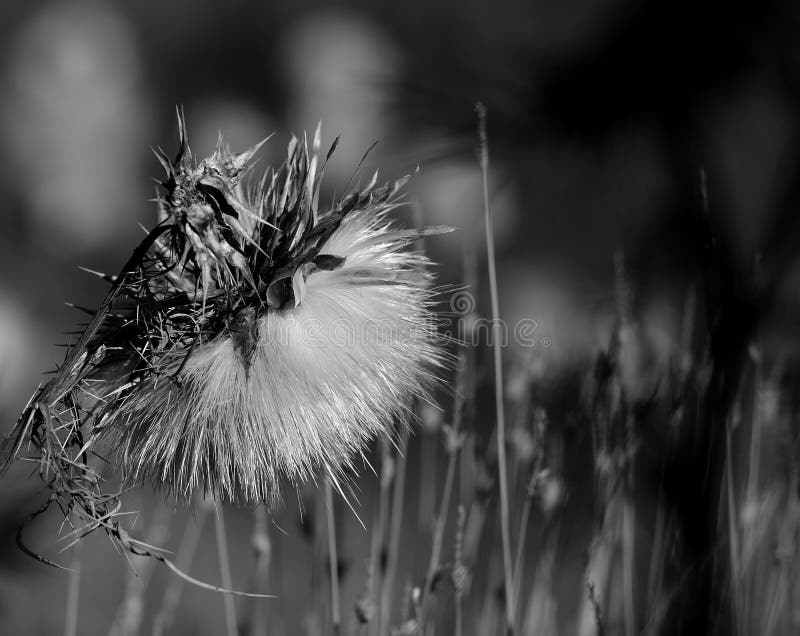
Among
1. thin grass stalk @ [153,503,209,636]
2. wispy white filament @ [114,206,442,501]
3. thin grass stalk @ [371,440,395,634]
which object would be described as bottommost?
thin grass stalk @ [153,503,209,636]

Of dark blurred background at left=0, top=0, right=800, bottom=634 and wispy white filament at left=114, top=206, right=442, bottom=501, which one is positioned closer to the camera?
wispy white filament at left=114, top=206, right=442, bottom=501

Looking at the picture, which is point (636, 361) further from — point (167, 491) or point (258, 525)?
point (167, 491)

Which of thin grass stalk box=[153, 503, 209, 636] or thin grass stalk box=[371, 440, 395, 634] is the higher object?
thin grass stalk box=[371, 440, 395, 634]

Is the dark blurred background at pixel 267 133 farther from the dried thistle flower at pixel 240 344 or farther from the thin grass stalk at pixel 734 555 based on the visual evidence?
the dried thistle flower at pixel 240 344

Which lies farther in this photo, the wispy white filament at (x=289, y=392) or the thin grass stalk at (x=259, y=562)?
the thin grass stalk at (x=259, y=562)

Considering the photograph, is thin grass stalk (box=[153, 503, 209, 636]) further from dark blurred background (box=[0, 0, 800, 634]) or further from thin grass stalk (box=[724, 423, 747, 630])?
thin grass stalk (box=[724, 423, 747, 630])

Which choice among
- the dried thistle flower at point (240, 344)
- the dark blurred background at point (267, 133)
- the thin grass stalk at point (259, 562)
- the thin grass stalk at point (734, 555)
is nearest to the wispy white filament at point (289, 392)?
the dried thistle flower at point (240, 344)

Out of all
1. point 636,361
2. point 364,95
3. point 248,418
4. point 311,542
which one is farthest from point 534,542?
point 248,418

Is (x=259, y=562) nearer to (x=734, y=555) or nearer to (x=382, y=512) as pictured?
(x=382, y=512)

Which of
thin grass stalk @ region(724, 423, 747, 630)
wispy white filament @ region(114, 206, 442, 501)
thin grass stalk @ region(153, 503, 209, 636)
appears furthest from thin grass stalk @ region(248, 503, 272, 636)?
thin grass stalk @ region(724, 423, 747, 630)

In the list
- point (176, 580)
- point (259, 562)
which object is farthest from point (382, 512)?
point (176, 580)
